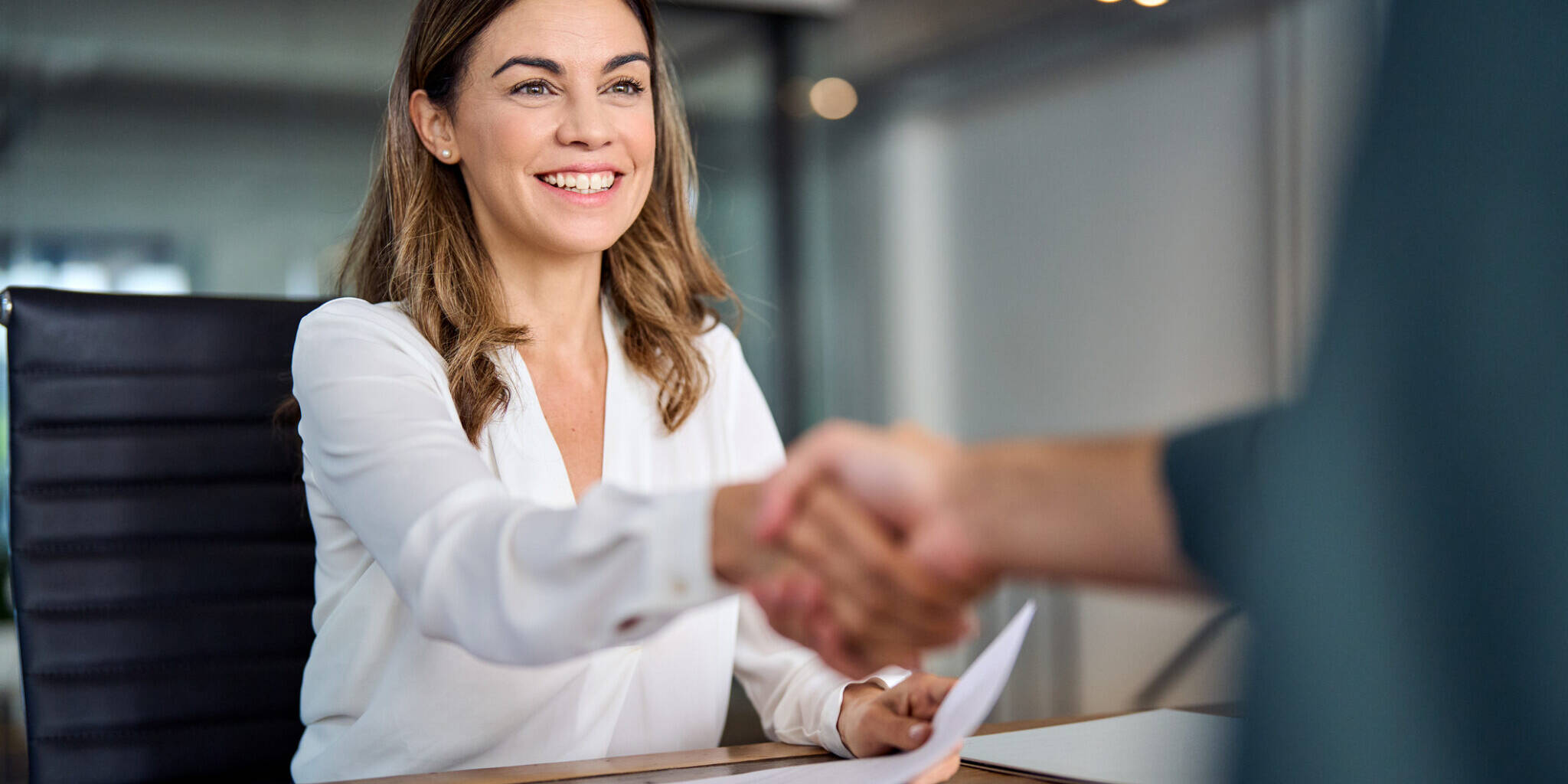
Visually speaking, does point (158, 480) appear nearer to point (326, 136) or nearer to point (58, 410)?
point (58, 410)

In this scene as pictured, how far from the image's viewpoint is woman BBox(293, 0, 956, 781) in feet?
3.37

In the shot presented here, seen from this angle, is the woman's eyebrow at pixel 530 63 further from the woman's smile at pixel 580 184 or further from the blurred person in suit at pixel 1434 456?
the blurred person in suit at pixel 1434 456

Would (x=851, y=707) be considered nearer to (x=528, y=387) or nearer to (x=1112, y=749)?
(x=1112, y=749)

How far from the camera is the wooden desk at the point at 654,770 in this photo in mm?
892

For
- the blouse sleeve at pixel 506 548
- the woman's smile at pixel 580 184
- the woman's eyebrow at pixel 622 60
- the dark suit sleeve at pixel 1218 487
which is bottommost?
the blouse sleeve at pixel 506 548

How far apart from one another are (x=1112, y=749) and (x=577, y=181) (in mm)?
844

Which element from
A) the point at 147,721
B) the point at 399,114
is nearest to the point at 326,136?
the point at 399,114

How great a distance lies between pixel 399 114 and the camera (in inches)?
56.6

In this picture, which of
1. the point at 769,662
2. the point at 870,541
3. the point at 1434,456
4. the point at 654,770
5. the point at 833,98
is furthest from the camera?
the point at 833,98

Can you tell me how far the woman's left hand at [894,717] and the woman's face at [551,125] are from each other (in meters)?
0.66

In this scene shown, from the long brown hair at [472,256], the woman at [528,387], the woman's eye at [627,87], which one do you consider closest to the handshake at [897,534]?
the woman at [528,387]

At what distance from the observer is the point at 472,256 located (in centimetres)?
140

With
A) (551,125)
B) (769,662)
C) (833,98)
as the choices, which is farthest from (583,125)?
(833,98)

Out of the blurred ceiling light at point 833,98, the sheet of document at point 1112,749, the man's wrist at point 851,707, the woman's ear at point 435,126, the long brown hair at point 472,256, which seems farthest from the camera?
the blurred ceiling light at point 833,98
